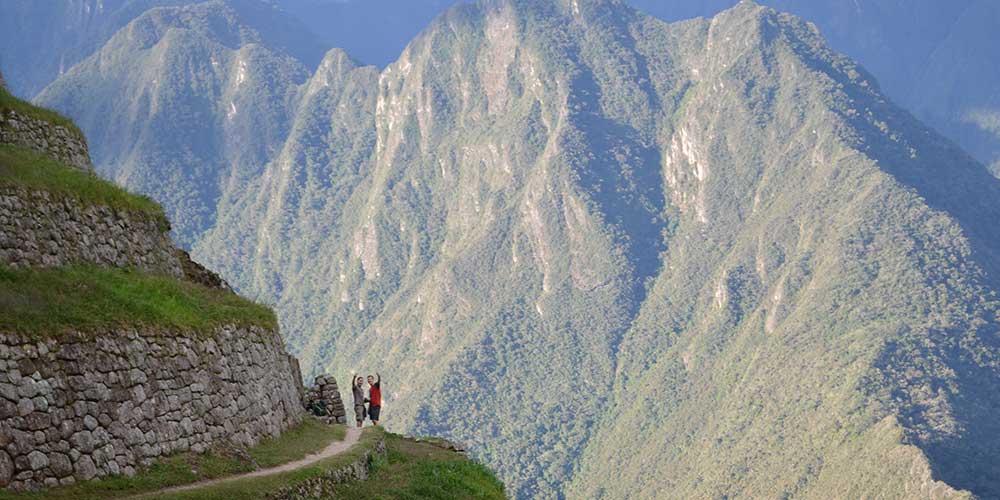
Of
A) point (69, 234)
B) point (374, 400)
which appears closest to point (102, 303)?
point (69, 234)

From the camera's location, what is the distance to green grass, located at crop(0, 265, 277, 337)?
2150 cm

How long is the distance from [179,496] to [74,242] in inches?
327

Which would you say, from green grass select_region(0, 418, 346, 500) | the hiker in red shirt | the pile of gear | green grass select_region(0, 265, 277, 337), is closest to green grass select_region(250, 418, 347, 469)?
green grass select_region(0, 418, 346, 500)

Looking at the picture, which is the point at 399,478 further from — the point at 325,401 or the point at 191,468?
the point at 325,401

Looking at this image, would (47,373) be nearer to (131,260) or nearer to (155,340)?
(155,340)

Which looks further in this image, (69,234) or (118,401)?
(69,234)

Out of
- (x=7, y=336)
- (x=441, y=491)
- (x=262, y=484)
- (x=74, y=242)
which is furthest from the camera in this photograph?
(x=441, y=491)

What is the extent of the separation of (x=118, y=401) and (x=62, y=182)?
7186mm

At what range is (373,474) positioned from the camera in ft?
99.2

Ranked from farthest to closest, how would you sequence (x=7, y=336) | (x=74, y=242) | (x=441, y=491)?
(x=441, y=491)
(x=74, y=242)
(x=7, y=336)

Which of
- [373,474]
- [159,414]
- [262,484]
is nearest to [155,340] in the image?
[159,414]

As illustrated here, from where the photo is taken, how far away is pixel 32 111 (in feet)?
109

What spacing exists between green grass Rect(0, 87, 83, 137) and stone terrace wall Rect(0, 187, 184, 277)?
14.2ft

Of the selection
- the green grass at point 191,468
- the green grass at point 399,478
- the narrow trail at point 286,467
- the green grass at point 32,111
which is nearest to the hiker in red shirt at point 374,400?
the green grass at point 399,478
